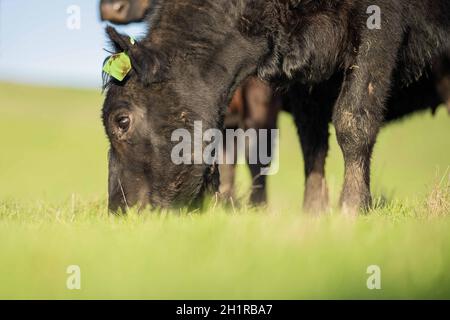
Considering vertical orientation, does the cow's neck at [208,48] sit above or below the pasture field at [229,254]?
above

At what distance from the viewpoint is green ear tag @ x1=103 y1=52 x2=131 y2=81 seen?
5.83 metres

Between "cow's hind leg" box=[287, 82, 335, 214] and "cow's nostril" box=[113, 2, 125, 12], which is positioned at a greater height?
"cow's nostril" box=[113, 2, 125, 12]

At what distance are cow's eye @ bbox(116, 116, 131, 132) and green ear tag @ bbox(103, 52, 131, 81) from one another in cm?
33

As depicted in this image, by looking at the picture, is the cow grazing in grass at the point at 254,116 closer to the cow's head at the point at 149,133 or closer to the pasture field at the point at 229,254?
the cow's head at the point at 149,133

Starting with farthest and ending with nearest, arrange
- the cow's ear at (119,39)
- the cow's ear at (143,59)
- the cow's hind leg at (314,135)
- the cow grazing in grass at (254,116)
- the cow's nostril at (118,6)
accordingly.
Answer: the cow grazing in grass at (254,116), the cow's hind leg at (314,135), the cow's nostril at (118,6), the cow's ear at (143,59), the cow's ear at (119,39)

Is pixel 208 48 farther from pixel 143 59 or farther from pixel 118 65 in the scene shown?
pixel 118 65

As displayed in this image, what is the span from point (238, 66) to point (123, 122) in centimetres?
110

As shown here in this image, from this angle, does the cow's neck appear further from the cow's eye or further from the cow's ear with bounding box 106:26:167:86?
the cow's eye

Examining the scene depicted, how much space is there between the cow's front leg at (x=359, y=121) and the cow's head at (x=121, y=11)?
7.53 feet

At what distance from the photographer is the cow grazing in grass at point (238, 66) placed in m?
5.95

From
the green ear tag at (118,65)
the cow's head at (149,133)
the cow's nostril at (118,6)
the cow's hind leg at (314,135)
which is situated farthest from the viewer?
the cow's hind leg at (314,135)

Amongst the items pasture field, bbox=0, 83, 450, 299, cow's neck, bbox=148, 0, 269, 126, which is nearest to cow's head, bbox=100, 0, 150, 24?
cow's neck, bbox=148, 0, 269, 126

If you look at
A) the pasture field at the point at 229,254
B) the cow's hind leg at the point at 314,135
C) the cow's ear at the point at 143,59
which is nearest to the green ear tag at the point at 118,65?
the cow's ear at the point at 143,59

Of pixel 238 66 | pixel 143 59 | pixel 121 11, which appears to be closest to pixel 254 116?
pixel 121 11
